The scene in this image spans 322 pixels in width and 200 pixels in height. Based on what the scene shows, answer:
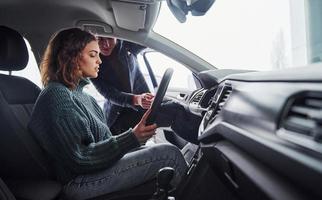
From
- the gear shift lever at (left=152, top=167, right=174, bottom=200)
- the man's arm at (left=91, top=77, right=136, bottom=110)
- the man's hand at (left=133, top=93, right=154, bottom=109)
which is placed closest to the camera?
the gear shift lever at (left=152, top=167, right=174, bottom=200)

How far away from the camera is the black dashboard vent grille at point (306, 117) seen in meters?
0.62

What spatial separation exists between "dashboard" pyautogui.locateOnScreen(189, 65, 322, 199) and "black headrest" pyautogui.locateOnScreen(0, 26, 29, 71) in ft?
3.62

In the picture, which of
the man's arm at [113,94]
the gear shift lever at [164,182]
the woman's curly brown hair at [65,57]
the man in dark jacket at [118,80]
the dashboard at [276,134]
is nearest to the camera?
the dashboard at [276,134]

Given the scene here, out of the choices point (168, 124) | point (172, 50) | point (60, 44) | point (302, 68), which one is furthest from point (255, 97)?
point (172, 50)

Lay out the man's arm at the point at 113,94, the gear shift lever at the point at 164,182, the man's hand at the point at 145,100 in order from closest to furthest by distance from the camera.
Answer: the gear shift lever at the point at 164,182 < the man's hand at the point at 145,100 < the man's arm at the point at 113,94

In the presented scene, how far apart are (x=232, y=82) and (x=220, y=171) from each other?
30 cm

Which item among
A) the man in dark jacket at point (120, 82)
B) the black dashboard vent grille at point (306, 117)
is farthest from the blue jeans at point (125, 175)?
the man in dark jacket at point (120, 82)

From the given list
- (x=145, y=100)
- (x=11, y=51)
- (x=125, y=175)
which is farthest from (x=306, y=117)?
(x=145, y=100)

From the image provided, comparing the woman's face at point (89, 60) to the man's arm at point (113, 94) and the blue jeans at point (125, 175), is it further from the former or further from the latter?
the man's arm at point (113, 94)

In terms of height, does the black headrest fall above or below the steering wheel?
above

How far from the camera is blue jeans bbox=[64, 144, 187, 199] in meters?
1.50

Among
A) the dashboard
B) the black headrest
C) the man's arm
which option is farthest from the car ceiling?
the dashboard

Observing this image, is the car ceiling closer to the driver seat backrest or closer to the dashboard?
the driver seat backrest

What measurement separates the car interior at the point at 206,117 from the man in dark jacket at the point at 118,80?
128 mm
